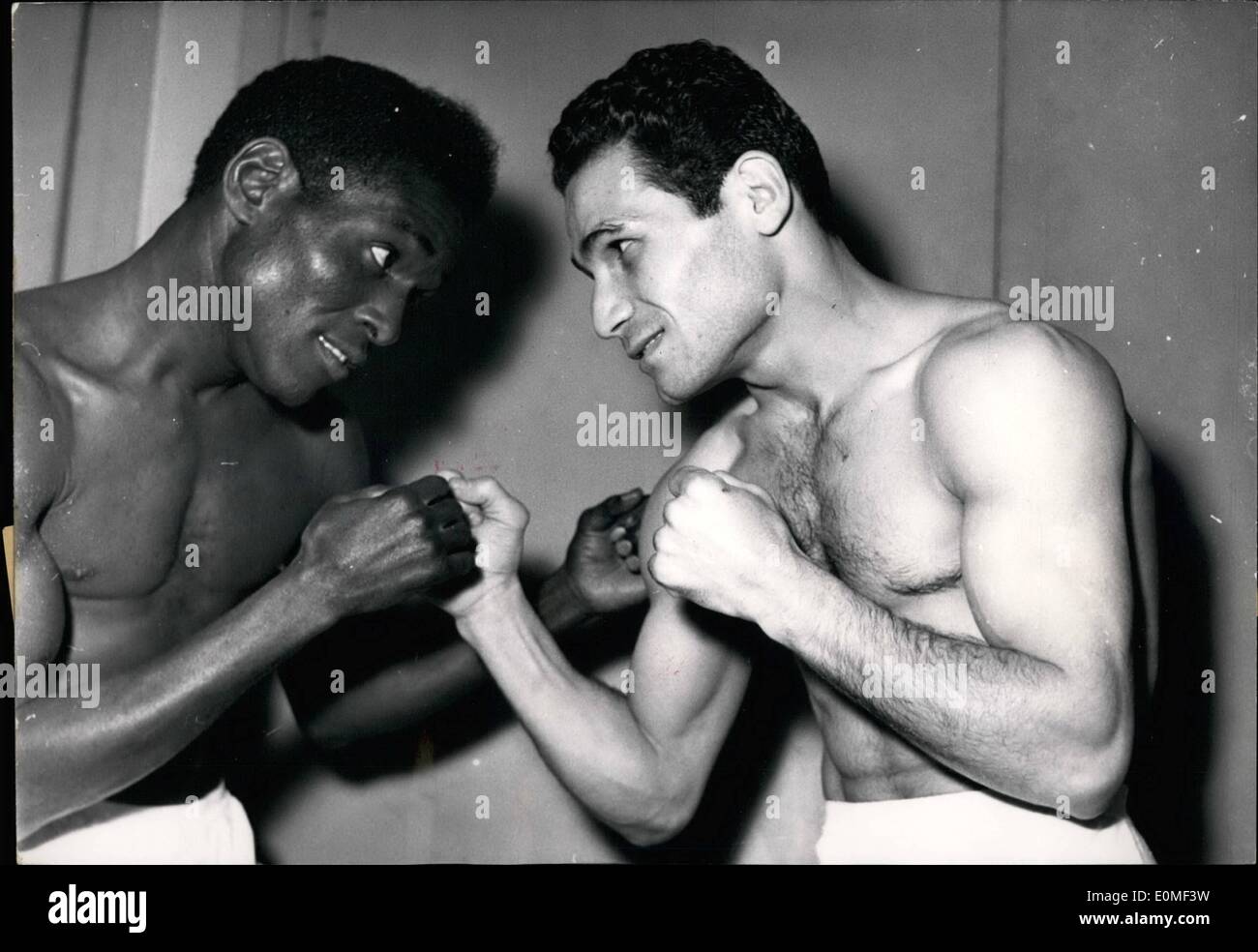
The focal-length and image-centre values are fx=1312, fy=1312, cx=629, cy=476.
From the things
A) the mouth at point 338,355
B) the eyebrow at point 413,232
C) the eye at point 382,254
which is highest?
the eyebrow at point 413,232

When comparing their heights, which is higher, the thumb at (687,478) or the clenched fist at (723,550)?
the thumb at (687,478)

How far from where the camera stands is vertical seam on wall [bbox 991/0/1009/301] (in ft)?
6.74

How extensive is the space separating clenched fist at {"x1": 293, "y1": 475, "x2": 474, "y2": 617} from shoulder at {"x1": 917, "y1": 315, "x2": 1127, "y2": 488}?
1.90ft

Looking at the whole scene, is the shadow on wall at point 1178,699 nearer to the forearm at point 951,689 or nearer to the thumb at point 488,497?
the forearm at point 951,689

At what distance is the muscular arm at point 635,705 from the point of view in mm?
1619

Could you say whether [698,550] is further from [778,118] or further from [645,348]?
[778,118]

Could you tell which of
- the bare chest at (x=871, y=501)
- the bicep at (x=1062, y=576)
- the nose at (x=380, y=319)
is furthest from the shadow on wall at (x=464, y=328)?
the bicep at (x=1062, y=576)

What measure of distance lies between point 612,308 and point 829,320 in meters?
0.26

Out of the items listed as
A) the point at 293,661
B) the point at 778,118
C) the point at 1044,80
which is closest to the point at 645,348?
the point at 778,118

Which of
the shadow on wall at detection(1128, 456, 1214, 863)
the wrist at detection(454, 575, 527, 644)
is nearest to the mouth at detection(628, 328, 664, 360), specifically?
the wrist at detection(454, 575, 527, 644)

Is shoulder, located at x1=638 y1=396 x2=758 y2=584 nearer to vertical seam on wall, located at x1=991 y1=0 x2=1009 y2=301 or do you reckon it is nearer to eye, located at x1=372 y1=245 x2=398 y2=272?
eye, located at x1=372 y1=245 x2=398 y2=272

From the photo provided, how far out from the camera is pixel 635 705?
5.45 feet

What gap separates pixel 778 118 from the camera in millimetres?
1567

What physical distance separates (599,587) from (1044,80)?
1.06m
